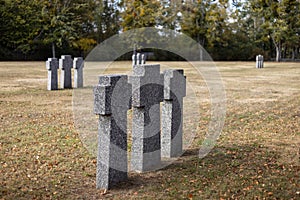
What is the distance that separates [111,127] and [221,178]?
63.4 inches

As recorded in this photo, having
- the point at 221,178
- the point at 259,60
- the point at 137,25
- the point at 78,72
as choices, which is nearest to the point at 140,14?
the point at 137,25

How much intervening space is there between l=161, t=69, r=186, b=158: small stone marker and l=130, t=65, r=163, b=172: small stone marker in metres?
0.22

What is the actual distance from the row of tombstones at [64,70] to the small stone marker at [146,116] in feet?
32.9

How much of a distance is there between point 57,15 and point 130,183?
133 ft

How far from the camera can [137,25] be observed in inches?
1768

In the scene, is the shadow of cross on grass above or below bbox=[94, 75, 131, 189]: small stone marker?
below

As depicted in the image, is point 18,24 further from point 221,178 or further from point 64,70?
point 221,178

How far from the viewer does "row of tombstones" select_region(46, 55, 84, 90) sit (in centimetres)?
1538

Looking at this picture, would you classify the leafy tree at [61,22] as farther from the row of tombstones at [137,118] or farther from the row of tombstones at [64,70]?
the row of tombstones at [137,118]

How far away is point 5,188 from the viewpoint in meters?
5.18

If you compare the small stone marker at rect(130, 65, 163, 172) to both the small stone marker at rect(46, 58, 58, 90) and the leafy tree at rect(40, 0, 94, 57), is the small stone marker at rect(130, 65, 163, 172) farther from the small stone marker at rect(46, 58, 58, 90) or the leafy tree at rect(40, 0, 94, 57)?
the leafy tree at rect(40, 0, 94, 57)

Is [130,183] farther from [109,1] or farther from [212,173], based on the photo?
[109,1]

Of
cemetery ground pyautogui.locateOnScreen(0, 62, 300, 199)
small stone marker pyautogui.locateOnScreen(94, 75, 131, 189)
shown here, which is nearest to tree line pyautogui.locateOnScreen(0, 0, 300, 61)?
cemetery ground pyautogui.locateOnScreen(0, 62, 300, 199)

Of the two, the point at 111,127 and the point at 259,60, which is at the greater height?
the point at 259,60
